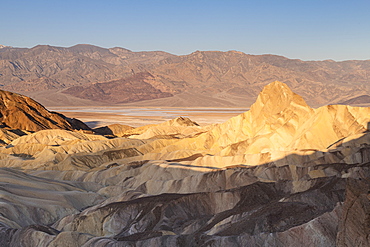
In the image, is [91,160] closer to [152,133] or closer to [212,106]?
[152,133]

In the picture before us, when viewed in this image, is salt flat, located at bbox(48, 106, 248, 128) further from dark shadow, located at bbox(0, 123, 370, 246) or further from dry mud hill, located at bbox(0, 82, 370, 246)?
dark shadow, located at bbox(0, 123, 370, 246)

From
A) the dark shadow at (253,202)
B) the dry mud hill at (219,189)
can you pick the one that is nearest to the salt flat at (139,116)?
the dry mud hill at (219,189)

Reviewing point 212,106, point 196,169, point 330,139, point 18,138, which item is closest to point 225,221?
point 196,169

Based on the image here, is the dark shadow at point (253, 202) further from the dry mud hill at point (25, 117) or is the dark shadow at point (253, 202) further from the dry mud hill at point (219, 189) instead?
the dry mud hill at point (25, 117)

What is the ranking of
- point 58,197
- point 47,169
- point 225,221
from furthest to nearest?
point 47,169 < point 58,197 < point 225,221

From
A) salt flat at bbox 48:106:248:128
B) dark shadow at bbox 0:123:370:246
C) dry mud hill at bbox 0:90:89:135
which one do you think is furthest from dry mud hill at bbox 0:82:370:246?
salt flat at bbox 48:106:248:128

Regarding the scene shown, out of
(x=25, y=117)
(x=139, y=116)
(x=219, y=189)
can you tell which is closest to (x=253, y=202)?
(x=219, y=189)
